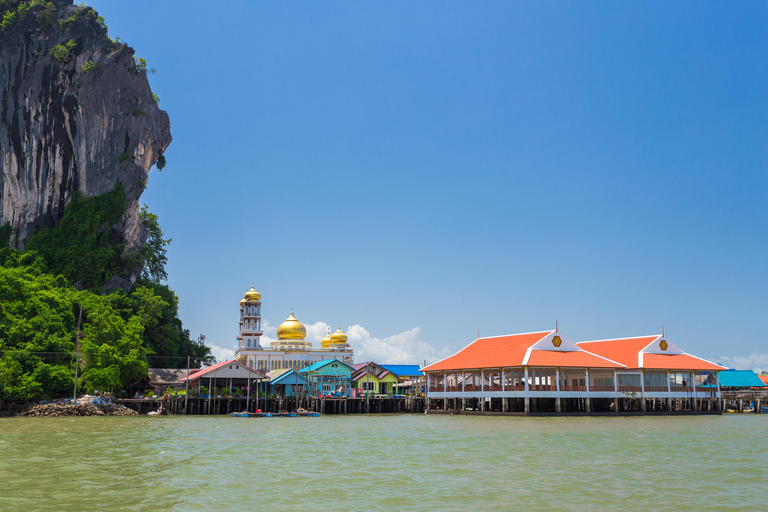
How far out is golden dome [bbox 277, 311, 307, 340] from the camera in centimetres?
7988

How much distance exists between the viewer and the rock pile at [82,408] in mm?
43406

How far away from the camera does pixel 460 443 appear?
25.2 m

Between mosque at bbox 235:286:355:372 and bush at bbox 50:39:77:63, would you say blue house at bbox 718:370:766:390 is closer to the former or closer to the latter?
mosque at bbox 235:286:355:372

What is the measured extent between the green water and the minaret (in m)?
49.7

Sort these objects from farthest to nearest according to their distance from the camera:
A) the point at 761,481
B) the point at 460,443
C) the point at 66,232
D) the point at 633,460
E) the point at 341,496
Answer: the point at 66,232, the point at 460,443, the point at 633,460, the point at 761,481, the point at 341,496

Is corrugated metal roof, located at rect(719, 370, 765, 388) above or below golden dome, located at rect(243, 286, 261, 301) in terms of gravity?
below

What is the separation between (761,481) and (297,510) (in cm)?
1148

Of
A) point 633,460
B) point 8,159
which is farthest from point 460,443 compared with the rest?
point 8,159

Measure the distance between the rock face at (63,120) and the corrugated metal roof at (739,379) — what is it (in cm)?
5846

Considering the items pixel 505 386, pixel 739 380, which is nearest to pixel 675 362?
pixel 505 386

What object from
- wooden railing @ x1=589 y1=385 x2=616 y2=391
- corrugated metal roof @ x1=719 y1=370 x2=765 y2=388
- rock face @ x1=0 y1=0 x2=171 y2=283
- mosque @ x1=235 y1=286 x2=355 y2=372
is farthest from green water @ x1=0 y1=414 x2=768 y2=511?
mosque @ x1=235 y1=286 x2=355 y2=372

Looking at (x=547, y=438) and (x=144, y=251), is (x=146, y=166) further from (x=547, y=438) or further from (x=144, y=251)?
(x=547, y=438)

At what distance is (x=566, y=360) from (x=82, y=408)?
3203 cm

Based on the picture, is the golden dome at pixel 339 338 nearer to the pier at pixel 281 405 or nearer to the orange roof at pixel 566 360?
the pier at pixel 281 405
